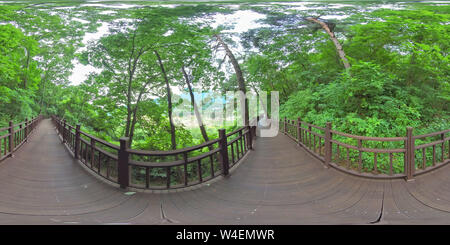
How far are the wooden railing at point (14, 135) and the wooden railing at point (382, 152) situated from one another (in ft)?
6.41

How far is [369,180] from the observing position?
1.15m

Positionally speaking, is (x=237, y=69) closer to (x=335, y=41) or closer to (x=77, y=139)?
(x=335, y=41)

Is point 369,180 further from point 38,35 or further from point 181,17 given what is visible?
point 38,35

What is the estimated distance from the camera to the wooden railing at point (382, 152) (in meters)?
1.10

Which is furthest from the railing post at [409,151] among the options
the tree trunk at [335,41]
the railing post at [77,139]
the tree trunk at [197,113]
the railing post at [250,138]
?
the railing post at [77,139]

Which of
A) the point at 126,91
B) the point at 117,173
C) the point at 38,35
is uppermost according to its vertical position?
the point at 38,35

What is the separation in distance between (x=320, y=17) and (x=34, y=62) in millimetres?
2182

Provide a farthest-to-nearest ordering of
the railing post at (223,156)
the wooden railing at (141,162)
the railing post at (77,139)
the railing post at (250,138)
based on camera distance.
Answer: the railing post at (250,138) < the railing post at (223,156) < the railing post at (77,139) < the wooden railing at (141,162)

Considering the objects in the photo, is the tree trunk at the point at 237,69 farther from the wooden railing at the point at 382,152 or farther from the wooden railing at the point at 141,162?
the wooden railing at the point at 382,152

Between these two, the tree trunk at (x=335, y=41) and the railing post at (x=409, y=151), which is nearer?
the railing post at (x=409, y=151)

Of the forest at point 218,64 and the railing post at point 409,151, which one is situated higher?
the forest at point 218,64

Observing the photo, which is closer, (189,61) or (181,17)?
(189,61)

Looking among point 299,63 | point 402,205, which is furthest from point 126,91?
point 402,205

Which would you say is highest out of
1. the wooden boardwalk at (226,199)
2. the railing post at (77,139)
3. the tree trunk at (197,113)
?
the tree trunk at (197,113)
